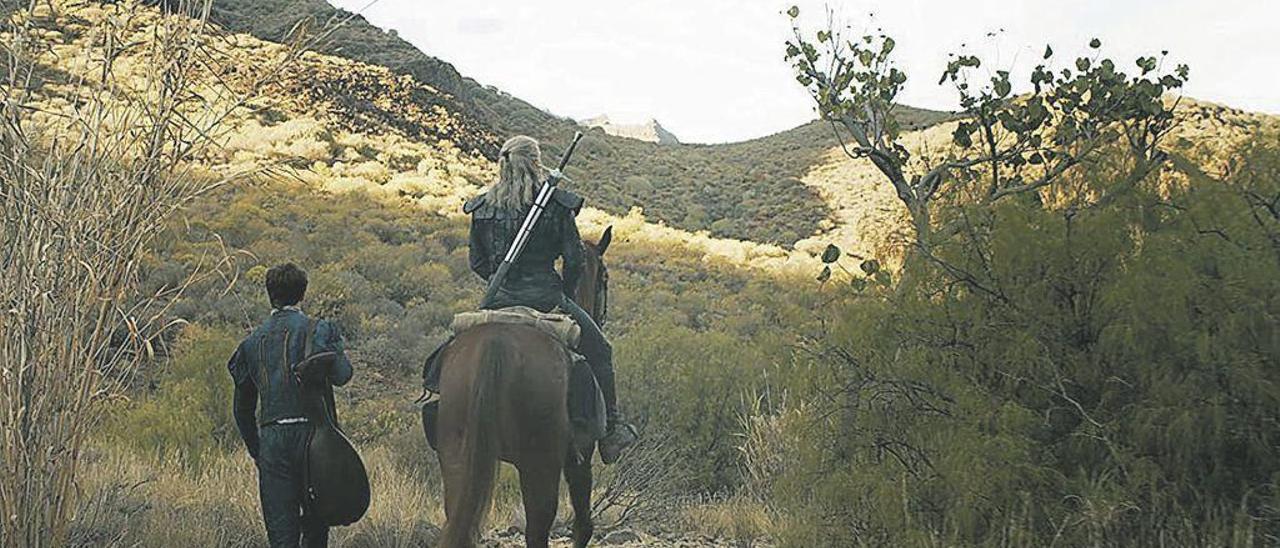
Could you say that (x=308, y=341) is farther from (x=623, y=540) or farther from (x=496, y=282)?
(x=623, y=540)

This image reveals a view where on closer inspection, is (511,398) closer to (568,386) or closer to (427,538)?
(568,386)

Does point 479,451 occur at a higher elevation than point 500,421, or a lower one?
lower

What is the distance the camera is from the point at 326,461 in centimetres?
575

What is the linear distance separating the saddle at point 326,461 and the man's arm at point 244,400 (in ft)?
1.05

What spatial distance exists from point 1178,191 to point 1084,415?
1.36m

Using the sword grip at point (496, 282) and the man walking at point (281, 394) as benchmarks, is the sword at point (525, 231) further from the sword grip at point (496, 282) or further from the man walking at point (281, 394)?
the man walking at point (281, 394)

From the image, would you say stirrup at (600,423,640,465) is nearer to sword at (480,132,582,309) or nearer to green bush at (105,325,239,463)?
sword at (480,132,582,309)

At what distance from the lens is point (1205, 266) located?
538cm

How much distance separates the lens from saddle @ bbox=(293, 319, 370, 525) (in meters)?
5.75

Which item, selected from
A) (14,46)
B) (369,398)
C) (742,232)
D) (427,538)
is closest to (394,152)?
(742,232)

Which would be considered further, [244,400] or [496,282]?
[496,282]

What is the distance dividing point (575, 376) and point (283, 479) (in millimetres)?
1608

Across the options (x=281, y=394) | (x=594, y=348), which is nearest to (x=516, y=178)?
(x=594, y=348)

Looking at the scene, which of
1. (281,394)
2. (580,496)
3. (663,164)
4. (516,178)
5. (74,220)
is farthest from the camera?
(663,164)
